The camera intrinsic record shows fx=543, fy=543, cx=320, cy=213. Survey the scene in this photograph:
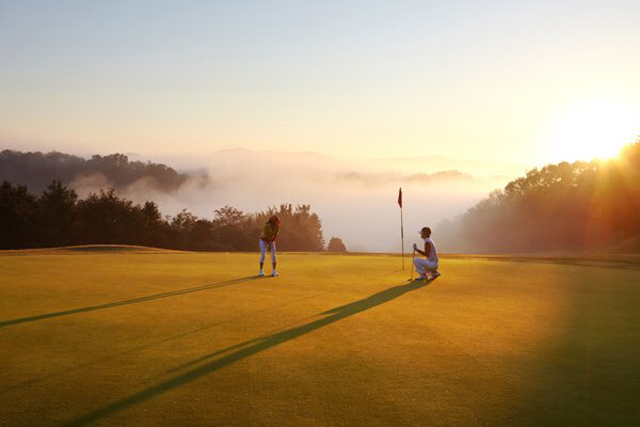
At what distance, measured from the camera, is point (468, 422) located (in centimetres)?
545

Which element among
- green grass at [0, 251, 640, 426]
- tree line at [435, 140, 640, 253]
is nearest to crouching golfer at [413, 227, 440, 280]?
green grass at [0, 251, 640, 426]

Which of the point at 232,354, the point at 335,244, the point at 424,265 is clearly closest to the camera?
the point at 232,354

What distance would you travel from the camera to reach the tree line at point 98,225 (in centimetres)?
6650

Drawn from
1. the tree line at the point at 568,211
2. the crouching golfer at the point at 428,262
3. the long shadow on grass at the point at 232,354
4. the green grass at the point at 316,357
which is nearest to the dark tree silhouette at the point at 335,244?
the tree line at the point at 568,211

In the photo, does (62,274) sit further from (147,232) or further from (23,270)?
(147,232)

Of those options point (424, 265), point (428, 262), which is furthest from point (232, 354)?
point (428, 262)

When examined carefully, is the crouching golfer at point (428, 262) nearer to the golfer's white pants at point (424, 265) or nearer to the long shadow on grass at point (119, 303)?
the golfer's white pants at point (424, 265)

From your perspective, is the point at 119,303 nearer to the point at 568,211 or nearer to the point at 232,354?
the point at 232,354

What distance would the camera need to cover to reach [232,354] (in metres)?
7.92

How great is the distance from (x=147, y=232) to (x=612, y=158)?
63.0m

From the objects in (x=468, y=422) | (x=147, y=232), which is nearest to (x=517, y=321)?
(x=468, y=422)

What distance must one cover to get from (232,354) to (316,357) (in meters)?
1.23

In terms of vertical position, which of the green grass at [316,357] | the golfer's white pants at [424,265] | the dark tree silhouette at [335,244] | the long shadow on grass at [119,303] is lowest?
the green grass at [316,357]

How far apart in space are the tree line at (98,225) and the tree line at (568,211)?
47928mm
